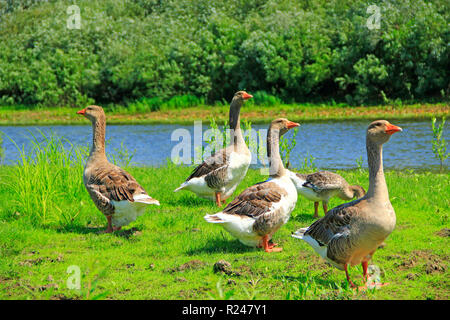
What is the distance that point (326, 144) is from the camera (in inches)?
801

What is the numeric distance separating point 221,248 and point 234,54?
31369mm

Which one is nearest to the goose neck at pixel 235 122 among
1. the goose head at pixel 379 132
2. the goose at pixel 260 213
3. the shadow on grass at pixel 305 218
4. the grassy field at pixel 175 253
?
the grassy field at pixel 175 253

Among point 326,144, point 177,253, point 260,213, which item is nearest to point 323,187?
point 260,213

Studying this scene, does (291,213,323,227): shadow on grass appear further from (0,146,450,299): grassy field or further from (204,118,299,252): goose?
(204,118,299,252): goose

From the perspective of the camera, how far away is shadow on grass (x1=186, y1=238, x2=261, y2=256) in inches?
297

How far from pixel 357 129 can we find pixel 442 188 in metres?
13.6

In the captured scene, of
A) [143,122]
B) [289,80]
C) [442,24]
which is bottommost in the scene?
Answer: [143,122]

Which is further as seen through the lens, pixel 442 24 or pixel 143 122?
pixel 143 122

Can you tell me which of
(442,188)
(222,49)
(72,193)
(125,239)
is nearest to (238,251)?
(125,239)

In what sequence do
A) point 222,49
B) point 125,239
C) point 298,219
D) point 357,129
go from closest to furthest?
point 125,239
point 298,219
point 357,129
point 222,49

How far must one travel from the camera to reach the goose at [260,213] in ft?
23.4

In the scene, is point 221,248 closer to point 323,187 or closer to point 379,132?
point 323,187
